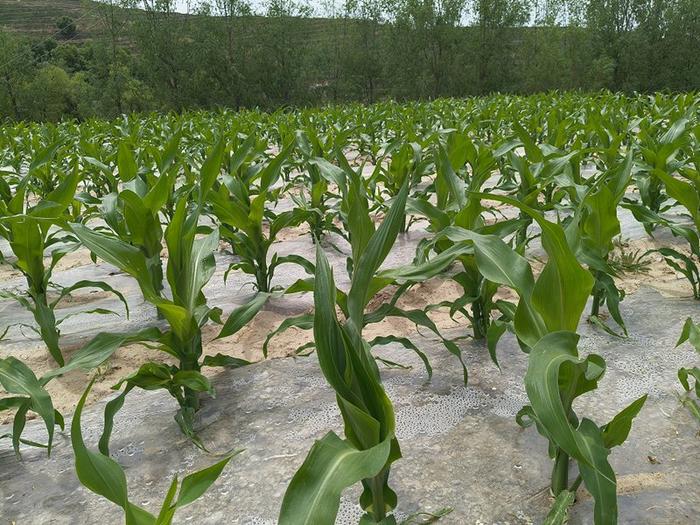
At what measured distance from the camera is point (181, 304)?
163cm

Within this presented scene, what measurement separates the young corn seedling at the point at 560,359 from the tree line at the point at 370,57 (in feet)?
114

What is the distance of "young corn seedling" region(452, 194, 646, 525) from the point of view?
0.84 metres

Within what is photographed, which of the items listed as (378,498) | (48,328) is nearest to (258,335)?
(48,328)

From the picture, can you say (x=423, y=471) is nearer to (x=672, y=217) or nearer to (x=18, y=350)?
(x=18, y=350)

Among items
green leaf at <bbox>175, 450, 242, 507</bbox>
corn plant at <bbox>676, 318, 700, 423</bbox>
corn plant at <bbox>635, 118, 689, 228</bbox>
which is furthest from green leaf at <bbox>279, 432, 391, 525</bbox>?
corn plant at <bbox>635, 118, 689, 228</bbox>

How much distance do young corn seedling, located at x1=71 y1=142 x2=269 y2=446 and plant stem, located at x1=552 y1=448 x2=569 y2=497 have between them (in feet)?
2.99

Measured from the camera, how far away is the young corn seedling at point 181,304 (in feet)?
5.01

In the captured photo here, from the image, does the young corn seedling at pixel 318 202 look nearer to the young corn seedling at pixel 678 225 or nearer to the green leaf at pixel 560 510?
the young corn seedling at pixel 678 225

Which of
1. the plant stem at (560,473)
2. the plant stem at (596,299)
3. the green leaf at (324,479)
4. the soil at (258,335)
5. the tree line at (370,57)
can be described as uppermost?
the tree line at (370,57)

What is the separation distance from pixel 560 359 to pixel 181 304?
1.13 metres

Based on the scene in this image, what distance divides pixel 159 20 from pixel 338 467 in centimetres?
4078

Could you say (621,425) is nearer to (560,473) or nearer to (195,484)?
(560,473)

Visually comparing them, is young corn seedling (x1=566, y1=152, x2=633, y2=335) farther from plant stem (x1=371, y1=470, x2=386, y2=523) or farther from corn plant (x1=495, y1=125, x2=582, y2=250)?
plant stem (x1=371, y1=470, x2=386, y2=523)

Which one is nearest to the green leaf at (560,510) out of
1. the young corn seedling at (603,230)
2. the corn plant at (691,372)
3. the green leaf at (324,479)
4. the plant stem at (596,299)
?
the green leaf at (324,479)
